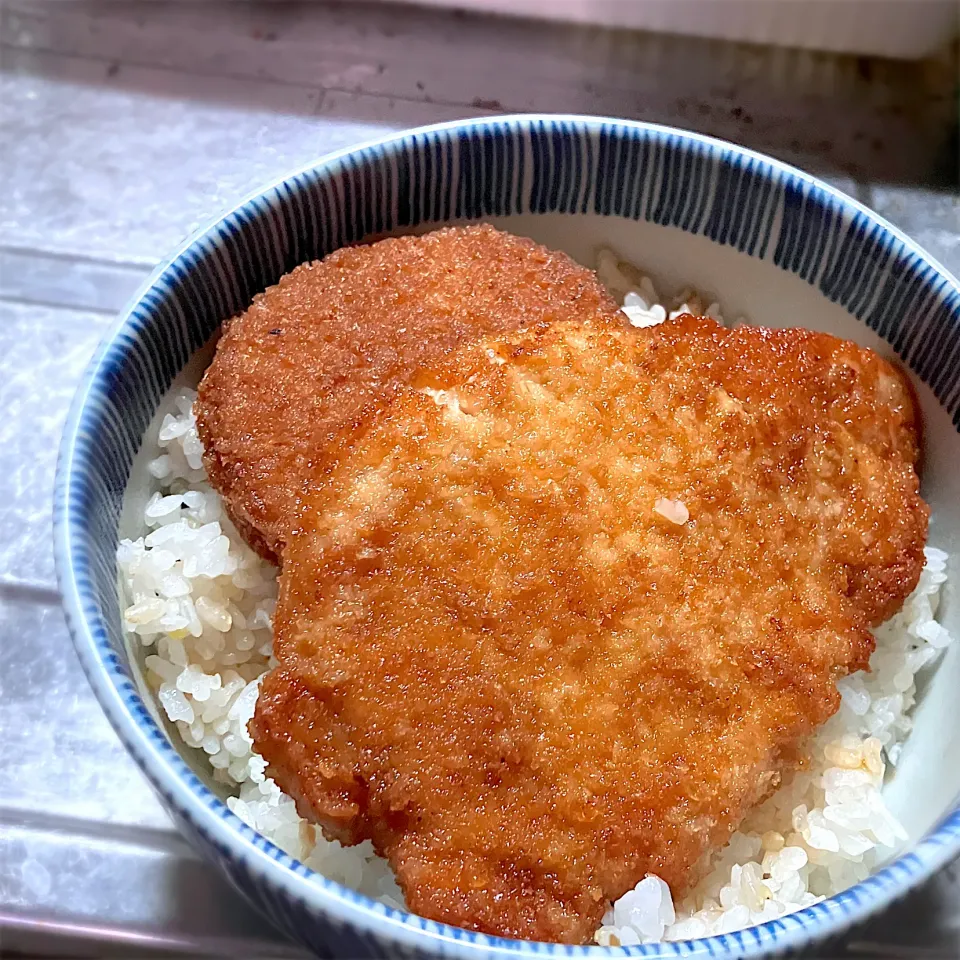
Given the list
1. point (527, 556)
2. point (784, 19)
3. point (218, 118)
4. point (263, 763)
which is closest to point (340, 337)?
point (527, 556)

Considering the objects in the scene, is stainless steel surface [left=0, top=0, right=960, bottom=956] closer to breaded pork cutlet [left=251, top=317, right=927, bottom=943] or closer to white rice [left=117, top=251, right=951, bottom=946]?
Result: white rice [left=117, top=251, right=951, bottom=946]

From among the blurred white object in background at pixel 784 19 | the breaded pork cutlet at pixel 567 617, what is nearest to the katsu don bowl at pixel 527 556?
the breaded pork cutlet at pixel 567 617

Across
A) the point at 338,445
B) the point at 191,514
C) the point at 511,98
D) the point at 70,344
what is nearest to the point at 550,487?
the point at 338,445

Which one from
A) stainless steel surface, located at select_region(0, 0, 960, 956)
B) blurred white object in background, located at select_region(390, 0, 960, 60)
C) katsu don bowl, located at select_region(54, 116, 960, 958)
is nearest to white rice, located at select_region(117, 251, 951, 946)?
katsu don bowl, located at select_region(54, 116, 960, 958)

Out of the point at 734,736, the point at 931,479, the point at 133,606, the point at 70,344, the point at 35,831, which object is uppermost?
the point at 931,479

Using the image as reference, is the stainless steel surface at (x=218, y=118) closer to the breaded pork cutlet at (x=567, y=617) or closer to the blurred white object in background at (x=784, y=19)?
the blurred white object in background at (x=784, y=19)

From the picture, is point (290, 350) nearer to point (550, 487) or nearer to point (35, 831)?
point (550, 487)

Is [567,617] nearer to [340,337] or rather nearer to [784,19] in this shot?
[340,337]
